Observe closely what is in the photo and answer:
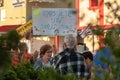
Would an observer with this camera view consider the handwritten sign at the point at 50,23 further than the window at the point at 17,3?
No

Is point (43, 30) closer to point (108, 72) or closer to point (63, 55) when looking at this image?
point (63, 55)

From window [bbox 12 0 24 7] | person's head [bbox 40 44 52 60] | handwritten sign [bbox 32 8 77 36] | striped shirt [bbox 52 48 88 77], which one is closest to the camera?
striped shirt [bbox 52 48 88 77]

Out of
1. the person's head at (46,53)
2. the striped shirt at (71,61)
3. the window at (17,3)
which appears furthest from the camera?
the window at (17,3)

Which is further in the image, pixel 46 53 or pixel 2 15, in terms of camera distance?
pixel 2 15

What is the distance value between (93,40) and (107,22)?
110 millimetres

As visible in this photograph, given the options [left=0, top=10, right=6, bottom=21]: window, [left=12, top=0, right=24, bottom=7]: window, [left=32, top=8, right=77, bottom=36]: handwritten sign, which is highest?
[left=12, top=0, right=24, bottom=7]: window

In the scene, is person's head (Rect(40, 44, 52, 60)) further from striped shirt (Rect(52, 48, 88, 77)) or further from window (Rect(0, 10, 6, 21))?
window (Rect(0, 10, 6, 21))

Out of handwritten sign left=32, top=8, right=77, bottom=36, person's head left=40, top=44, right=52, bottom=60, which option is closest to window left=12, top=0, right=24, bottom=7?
handwritten sign left=32, top=8, right=77, bottom=36

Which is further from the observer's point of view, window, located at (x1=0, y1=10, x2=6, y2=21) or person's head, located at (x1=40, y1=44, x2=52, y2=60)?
window, located at (x1=0, y1=10, x2=6, y2=21)

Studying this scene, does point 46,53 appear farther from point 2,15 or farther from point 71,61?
point 2,15

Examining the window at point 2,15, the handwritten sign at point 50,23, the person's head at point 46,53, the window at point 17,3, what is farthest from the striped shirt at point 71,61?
the window at point 2,15

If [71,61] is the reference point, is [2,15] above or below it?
above

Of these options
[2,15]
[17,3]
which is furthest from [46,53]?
[2,15]

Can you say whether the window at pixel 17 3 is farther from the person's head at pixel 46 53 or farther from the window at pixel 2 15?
the person's head at pixel 46 53
